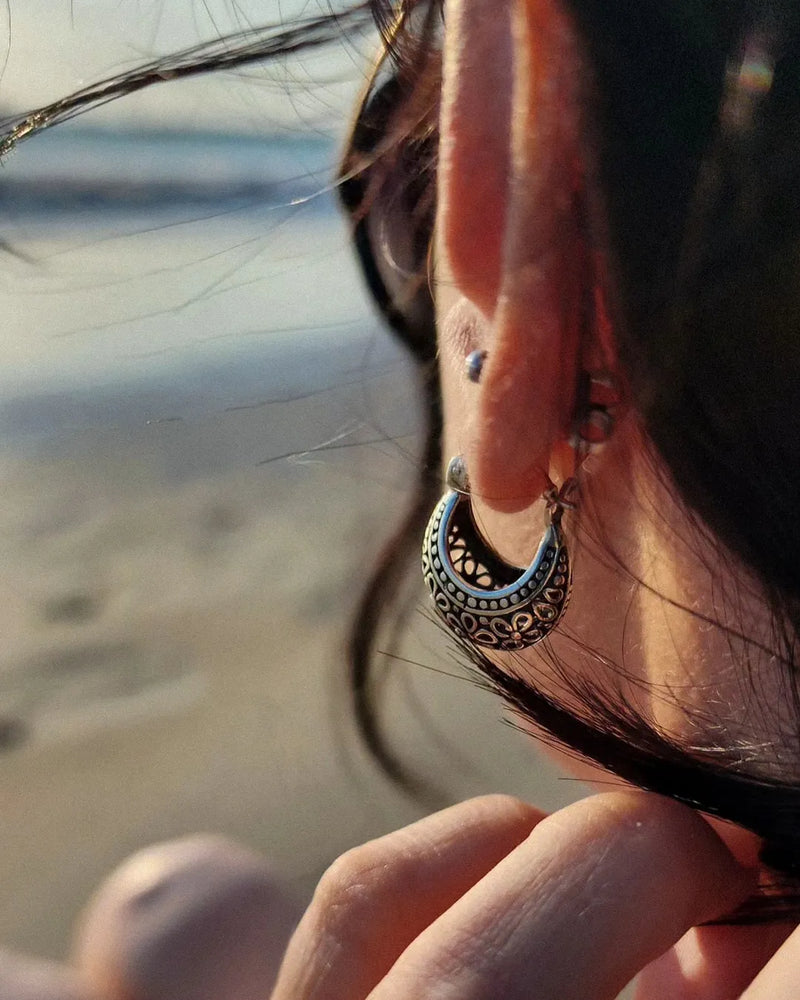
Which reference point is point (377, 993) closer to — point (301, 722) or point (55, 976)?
point (55, 976)

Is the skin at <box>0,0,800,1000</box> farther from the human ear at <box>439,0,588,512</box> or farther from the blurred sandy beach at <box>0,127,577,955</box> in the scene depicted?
the blurred sandy beach at <box>0,127,577,955</box>

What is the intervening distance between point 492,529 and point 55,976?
35.0 inches

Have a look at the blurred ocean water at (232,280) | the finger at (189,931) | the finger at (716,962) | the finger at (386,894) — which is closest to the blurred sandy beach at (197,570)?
the blurred ocean water at (232,280)

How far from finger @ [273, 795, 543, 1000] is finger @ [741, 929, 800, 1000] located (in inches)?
10.1

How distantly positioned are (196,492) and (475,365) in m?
2.61

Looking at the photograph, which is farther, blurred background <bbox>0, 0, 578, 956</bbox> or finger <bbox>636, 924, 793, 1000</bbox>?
blurred background <bbox>0, 0, 578, 956</bbox>

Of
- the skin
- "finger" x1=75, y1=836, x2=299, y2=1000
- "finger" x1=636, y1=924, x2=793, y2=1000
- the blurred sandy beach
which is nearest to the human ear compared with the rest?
the skin

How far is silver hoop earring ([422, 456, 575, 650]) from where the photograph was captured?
0.66m

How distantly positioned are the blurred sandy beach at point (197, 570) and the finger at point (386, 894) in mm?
128

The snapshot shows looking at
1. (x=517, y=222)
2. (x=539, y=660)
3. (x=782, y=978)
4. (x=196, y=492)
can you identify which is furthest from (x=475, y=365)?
(x=196, y=492)

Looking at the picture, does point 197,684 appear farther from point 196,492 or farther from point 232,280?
point 232,280

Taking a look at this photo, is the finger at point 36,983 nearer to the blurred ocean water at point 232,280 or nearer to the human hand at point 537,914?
the human hand at point 537,914

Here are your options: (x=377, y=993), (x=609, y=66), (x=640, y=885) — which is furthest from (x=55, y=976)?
(x=609, y=66)

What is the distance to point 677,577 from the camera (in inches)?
23.7
